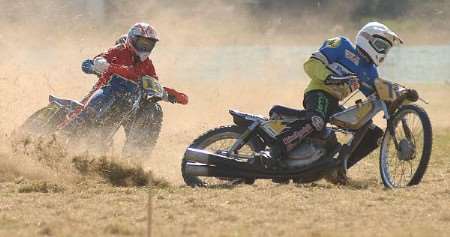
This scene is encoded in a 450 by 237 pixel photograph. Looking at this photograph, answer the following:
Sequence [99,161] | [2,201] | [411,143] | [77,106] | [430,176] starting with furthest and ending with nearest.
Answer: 1. [77,106]
2. [430,176]
3. [99,161]
4. [411,143]
5. [2,201]

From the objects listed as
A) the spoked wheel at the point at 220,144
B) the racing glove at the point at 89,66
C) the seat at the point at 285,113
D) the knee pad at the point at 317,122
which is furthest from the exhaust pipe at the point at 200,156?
the racing glove at the point at 89,66

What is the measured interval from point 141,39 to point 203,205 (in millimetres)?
4561

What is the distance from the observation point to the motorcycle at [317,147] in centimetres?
995

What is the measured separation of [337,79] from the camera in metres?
10.1

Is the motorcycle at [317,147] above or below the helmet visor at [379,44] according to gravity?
below

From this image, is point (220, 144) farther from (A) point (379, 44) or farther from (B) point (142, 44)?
(B) point (142, 44)

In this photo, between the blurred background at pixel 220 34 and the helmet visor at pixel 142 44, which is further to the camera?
the blurred background at pixel 220 34

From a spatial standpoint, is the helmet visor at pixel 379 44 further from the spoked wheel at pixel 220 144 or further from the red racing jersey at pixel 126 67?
the red racing jersey at pixel 126 67

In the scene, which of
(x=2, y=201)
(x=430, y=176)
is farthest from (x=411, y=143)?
(x=2, y=201)

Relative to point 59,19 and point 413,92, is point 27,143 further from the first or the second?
point 59,19

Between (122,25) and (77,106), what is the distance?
793 inches

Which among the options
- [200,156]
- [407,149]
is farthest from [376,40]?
[200,156]

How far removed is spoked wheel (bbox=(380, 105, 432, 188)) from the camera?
9.58 m

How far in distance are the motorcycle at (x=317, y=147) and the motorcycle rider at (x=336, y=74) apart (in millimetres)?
109
